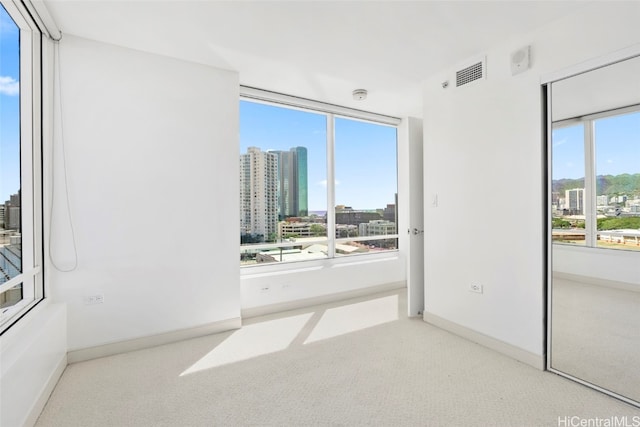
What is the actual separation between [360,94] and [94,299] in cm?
345

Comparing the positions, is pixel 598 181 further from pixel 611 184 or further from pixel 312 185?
pixel 312 185

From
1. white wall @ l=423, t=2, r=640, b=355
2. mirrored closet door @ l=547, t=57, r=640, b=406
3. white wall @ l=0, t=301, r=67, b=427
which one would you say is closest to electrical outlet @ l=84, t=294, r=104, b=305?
white wall @ l=0, t=301, r=67, b=427

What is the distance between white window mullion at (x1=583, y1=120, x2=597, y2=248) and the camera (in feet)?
7.29

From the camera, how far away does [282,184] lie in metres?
4.05

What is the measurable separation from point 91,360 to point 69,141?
5.95ft

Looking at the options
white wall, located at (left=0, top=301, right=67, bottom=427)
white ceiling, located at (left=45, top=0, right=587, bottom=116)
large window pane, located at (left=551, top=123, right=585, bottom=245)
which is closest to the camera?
white wall, located at (left=0, top=301, right=67, bottom=427)

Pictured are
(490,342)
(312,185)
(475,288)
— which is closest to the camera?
(490,342)

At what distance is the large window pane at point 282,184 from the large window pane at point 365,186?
0.99ft

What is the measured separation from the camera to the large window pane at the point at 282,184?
3.77 m

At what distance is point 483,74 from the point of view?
8.98 feet

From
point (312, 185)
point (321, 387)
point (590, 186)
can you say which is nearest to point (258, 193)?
point (312, 185)

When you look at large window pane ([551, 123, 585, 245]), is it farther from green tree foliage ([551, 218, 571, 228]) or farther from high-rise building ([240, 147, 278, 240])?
high-rise building ([240, 147, 278, 240])

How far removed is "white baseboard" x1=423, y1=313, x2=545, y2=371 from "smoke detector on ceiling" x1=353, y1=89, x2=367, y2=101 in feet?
8.79

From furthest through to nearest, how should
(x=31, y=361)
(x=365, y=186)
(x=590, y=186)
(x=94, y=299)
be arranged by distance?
(x=365, y=186), (x=94, y=299), (x=590, y=186), (x=31, y=361)
